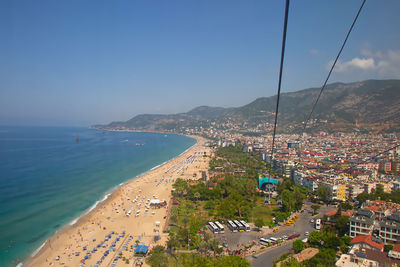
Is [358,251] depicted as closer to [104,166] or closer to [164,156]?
[104,166]

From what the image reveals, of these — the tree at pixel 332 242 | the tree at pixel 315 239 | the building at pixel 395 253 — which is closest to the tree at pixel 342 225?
the tree at pixel 315 239

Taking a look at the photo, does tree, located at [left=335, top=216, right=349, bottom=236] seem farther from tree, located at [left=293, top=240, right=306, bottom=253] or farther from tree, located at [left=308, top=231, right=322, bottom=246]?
tree, located at [left=293, top=240, right=306, bottom=253]

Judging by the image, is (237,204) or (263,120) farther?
(263,120)

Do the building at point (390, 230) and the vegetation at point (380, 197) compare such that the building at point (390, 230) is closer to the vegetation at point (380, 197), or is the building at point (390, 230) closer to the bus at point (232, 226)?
the vegetation at point (380, 197)

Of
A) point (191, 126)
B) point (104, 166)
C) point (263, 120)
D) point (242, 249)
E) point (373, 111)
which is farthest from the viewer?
point (191, 126)

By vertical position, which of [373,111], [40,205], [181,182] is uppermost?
[373,111]

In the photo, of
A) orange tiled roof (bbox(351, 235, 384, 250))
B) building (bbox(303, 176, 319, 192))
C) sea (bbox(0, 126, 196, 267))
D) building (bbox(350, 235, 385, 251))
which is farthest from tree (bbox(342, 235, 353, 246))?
sea (bbox(0, 126, 196, 267))

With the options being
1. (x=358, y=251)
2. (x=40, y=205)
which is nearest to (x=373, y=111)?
(x=358, y=251)
